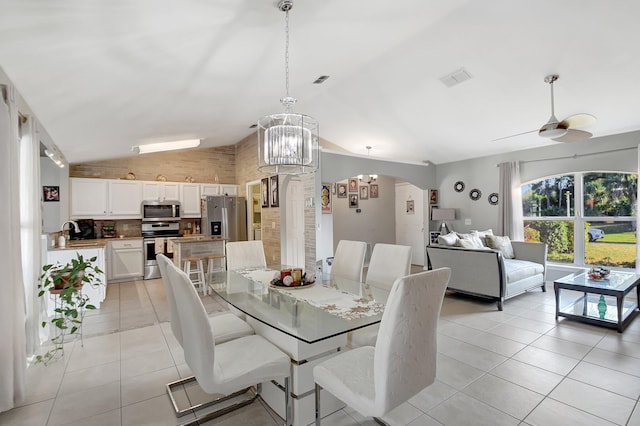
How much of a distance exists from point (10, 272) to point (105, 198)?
14.7 feet

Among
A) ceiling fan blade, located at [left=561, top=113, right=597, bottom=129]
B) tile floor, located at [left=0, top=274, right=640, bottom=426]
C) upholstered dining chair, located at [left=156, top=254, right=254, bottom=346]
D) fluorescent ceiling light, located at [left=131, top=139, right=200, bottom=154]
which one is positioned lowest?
tile floor, located at [left=0, top=274, right=640, bottom=426]

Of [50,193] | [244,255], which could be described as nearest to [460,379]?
[244,255]

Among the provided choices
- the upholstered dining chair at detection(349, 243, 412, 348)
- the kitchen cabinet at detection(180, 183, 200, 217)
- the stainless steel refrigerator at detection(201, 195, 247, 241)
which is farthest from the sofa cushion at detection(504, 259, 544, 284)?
the kitchen cabinet at detection(180, 183, 200, 217)

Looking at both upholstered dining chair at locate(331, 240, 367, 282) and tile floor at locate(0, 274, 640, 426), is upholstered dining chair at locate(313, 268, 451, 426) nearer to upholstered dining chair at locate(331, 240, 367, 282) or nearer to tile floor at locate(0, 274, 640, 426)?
tile floor at locate(0, 274, 640, 426)

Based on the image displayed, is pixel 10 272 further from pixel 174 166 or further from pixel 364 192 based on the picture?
pixel 364 192

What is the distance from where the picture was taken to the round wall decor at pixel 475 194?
6.29 metres

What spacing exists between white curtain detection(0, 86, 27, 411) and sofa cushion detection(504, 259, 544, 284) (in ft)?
16.1

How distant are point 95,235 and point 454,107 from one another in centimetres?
681

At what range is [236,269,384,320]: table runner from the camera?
6.20 feet

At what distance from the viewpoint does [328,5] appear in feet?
7.72

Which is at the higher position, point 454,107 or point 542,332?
point 454,107

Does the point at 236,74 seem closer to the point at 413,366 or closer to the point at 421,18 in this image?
the point at 421,18

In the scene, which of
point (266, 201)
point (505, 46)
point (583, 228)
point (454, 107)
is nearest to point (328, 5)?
point (505, 46)

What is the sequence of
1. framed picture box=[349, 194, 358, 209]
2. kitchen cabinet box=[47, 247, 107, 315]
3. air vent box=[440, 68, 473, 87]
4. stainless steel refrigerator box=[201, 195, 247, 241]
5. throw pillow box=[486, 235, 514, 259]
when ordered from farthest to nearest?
framed picture box=[349, 194, 358, 209], stainless steel refrigerator box=[201, 195, 247, 241], throw pillow box=[486, 235, 514, 259], kitchen cabinet box=[47, 247, 107, 315], air vent box=[440, 68, 473, 87]
